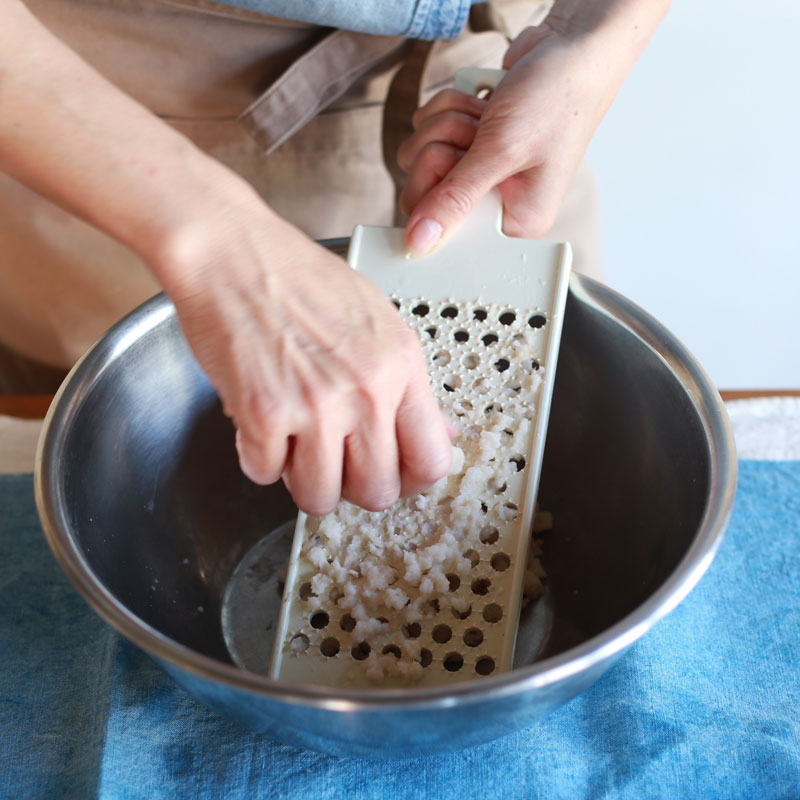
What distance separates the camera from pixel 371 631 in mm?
492

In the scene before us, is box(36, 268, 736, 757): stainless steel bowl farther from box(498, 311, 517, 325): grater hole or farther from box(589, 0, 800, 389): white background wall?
box(589, 0, 800, 389): white background wall

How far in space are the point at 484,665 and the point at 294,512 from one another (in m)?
0.24

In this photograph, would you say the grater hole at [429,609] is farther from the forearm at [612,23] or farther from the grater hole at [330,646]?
the forearm at [612,23]

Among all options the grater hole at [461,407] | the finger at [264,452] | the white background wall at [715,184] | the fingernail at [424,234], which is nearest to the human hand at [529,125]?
the fingernail at [424,234]

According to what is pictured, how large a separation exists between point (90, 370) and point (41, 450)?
0.23ft

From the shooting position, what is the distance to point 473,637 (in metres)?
0.49

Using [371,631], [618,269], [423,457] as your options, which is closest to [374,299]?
[423,457]

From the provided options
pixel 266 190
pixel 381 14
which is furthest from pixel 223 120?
pixel 381 14

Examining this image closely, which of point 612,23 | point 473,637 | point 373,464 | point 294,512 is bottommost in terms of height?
point 294,512

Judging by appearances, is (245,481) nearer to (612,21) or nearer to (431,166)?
(431,166)

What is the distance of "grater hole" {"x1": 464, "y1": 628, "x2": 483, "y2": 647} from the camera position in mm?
487

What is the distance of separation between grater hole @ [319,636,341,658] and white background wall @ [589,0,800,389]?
805 mm

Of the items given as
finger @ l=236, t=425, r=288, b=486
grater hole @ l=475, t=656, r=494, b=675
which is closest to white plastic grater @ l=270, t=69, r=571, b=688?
grater hole @ l=475, t=656, r=494, b=675

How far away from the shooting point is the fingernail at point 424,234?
22.0 inches
